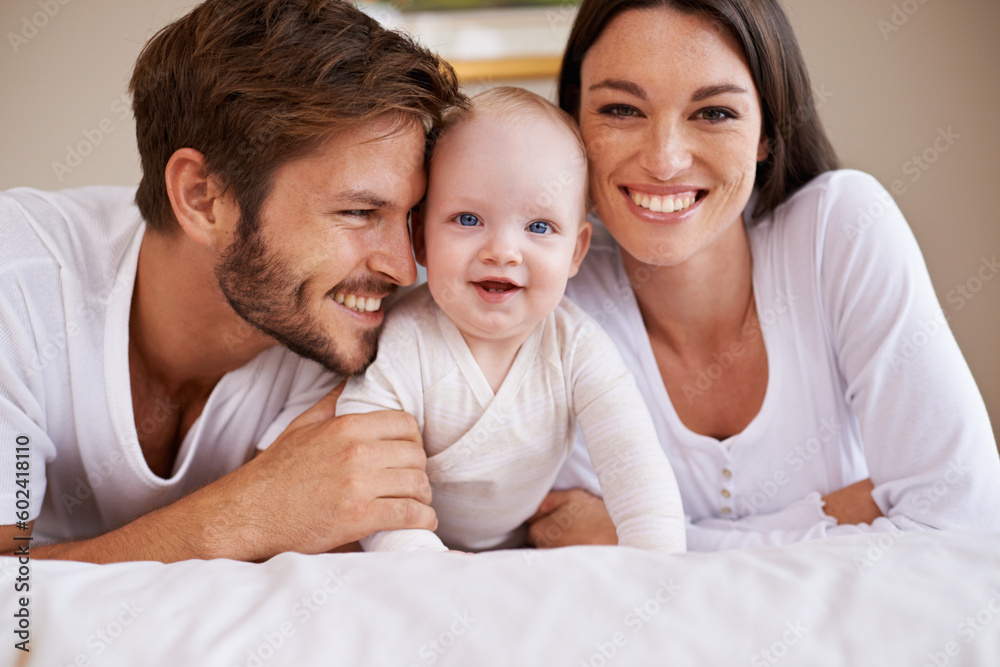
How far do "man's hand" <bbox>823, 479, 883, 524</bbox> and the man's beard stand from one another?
925 mm

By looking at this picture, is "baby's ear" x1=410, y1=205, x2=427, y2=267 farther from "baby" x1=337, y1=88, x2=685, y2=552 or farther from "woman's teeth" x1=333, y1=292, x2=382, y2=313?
"woman's teeth" x1=333, y1=292, x2=382, y2=313

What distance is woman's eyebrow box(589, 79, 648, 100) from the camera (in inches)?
52.1

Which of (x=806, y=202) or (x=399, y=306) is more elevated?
(x=806, y=202)

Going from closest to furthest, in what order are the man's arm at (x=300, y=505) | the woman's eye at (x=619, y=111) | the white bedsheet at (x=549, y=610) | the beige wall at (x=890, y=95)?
1. the white bedsheet at (x=549, y=610)
2. the man's arm at (x=300, y=505)
3. the woman's eye at (x=619, y=111)
4. the beige wall at (x=890, y=95)

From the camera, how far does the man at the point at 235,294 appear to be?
3.92ft

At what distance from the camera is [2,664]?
0.73 metres

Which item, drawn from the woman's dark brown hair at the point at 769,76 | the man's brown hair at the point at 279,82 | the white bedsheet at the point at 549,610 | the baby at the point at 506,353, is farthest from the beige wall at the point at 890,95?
the white bedsheet at the point at 549,610

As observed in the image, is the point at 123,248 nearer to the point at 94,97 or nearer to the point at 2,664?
the point at 2,664

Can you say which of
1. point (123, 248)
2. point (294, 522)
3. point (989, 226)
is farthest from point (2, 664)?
point (989, 226)

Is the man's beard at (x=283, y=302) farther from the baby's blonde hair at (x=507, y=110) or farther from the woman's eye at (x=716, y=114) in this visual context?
the woman's eye at (x=716, y=114)

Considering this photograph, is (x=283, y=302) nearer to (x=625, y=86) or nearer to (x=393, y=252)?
(x=393, y=252)

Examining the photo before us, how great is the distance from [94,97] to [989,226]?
9.52 feet

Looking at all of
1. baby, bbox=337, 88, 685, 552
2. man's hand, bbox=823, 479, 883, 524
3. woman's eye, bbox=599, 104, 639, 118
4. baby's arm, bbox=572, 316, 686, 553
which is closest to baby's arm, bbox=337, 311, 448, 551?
baby, bbox=337, 88, 685, 552

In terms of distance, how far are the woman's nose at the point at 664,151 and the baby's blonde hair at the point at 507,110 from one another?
11 cm
